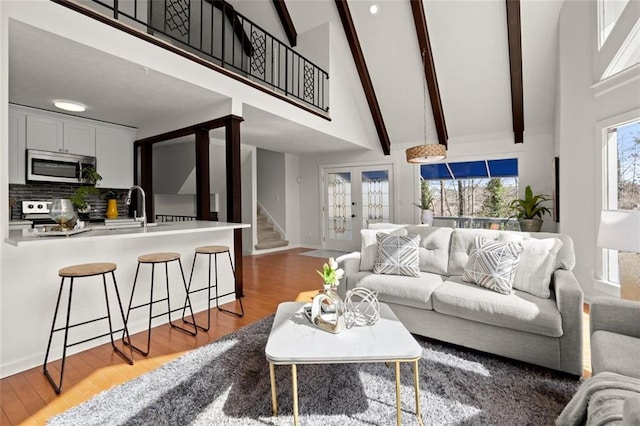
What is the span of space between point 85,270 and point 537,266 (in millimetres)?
3468

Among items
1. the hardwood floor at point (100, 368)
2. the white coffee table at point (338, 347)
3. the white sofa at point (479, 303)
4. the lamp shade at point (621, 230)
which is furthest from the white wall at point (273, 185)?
the lamp shade at point (621, 230)

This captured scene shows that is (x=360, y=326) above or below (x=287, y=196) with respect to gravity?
below

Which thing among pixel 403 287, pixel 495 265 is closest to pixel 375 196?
pixel 403 287

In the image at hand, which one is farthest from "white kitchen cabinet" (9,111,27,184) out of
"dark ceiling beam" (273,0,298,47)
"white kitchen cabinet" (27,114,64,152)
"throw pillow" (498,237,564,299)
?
"throw pillow" (498,237,564,299)

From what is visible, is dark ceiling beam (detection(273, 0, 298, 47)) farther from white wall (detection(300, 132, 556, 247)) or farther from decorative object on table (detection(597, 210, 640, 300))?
decorative object on table (detection(597, 210, 640, 300))

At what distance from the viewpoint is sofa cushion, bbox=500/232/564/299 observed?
2326 mm

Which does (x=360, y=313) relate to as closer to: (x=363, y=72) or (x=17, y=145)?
(x=17, y=145)

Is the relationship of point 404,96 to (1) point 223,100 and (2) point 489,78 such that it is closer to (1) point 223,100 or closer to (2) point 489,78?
(2) point 489,78

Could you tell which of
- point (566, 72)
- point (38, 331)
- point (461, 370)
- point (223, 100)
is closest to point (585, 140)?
point (566, 72)

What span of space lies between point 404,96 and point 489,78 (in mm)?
1414

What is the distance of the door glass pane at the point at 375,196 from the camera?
6.96 metres

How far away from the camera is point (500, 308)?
2.17 m

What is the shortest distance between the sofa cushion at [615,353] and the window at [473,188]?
4.55 metres

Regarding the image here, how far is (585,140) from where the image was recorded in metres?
3.61
